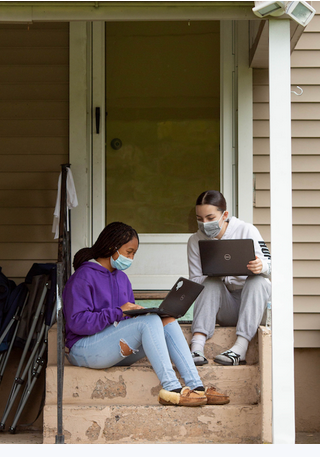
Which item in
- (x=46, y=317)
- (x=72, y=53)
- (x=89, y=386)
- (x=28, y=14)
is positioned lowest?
(x=89, y=386)

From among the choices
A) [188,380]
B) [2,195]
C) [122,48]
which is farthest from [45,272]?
[122,48]

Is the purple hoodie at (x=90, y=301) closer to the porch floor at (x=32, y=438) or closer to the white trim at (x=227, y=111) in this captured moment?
the porch floor at (x=32, y=438)

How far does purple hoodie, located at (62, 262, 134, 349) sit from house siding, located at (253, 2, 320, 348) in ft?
5.11

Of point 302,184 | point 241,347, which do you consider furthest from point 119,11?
point 302,184

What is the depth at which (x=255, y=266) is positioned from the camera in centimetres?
314

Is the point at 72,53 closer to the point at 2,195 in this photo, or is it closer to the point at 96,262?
the point at 2,195

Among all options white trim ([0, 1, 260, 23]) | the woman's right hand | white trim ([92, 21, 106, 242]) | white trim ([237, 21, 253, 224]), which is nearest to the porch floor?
the woman's right hand

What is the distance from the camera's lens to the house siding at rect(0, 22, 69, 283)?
430cm

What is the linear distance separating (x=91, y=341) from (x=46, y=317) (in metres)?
1.06

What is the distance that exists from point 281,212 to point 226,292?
0.86m

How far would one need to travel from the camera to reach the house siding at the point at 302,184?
4211 millimetres

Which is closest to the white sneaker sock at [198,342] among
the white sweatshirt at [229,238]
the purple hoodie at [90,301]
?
the white sweatshirt at [229,238]

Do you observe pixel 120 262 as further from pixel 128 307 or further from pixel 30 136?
pixel 30 136

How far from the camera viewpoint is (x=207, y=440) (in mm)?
3002
